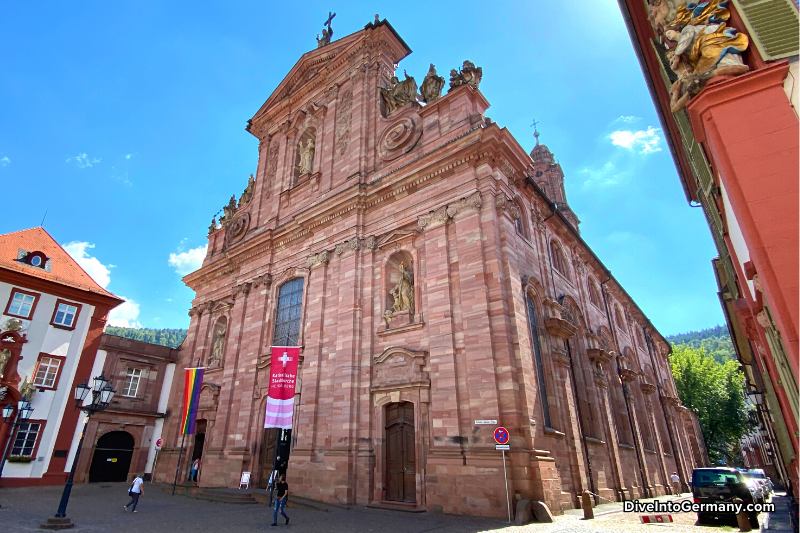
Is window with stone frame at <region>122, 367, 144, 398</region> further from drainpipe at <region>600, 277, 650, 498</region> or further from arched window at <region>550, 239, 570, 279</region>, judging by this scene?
drainpipe at <region>600, 277, 650, 498</region>

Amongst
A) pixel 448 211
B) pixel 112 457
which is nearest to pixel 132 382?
pixel 112 457

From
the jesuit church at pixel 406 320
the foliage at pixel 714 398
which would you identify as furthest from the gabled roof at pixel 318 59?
the foliage at pixel 714 398

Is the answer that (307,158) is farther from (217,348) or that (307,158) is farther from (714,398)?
(714,398)

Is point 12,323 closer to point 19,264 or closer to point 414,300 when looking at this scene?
point 19,264

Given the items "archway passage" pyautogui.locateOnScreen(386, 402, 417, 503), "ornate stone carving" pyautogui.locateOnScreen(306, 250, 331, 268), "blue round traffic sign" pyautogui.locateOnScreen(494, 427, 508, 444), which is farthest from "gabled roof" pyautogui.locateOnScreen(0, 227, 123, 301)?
"blue round traffic sign" pyautogui.locateOnScreen(494, 427, 508, 444)

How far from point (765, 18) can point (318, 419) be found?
50.9 feet

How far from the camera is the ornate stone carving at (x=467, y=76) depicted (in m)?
17.0

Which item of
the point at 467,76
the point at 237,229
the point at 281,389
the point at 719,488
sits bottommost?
the point at 719,488

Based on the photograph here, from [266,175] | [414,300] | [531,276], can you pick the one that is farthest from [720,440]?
[266,175]

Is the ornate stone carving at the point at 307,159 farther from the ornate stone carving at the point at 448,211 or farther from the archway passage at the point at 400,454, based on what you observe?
the archway passage at the point at 400,454

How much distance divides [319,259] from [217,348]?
9.06m

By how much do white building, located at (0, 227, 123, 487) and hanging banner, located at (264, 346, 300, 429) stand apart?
13.2 m

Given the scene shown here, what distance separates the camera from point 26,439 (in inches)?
813

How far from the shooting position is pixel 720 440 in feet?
126
